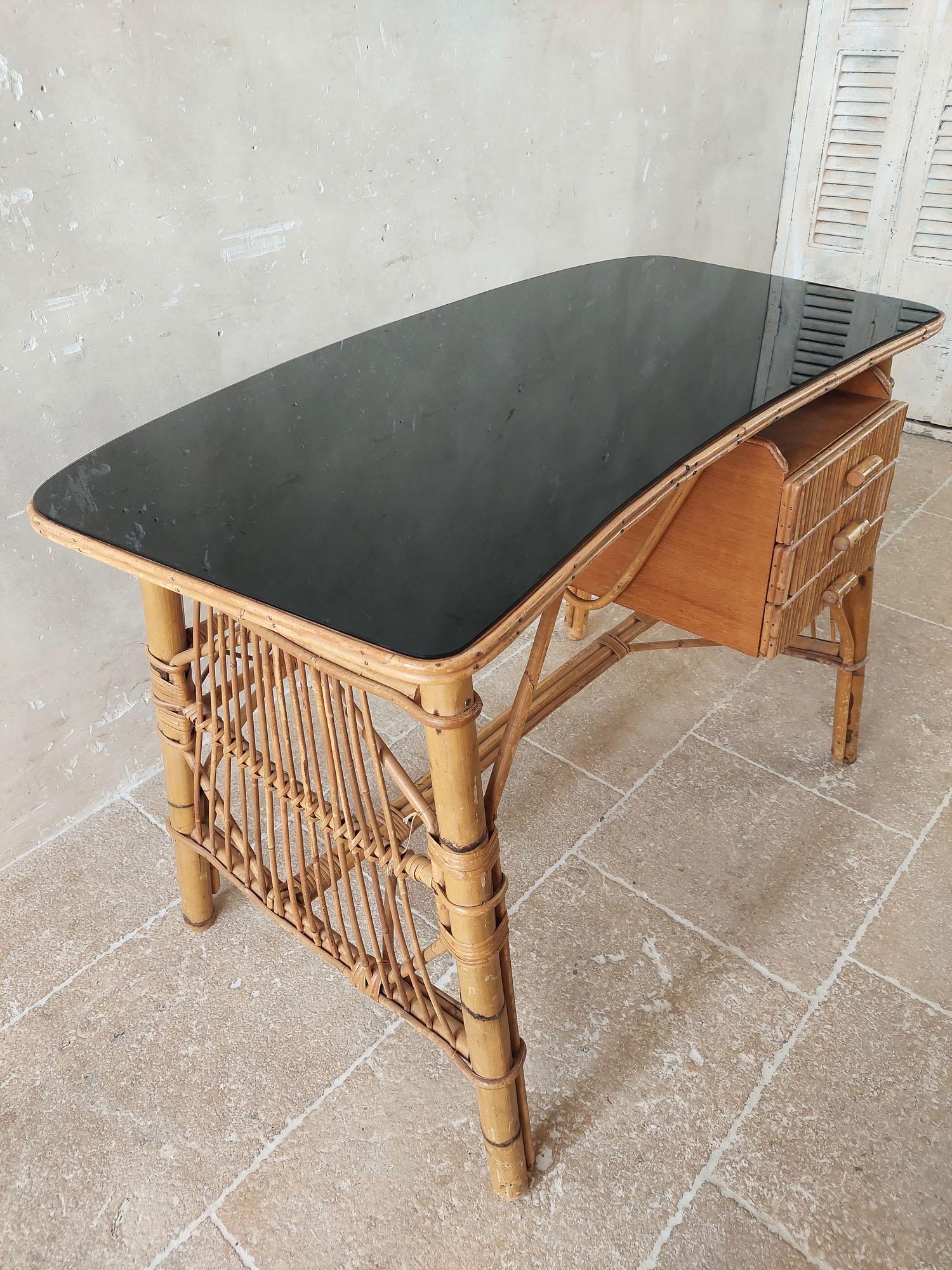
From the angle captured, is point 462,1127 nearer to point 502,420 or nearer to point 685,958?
point 685,958

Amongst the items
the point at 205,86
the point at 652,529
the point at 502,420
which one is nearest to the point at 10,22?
the point at 205,86

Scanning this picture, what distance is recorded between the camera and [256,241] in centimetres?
165

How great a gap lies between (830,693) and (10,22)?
1.89m

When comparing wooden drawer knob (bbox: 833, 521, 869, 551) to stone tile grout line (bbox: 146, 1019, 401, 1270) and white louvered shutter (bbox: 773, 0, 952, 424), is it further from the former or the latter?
white louvered shutter (bbox: 773, 0, 952, 424)

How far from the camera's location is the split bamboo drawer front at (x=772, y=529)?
1.39 metres

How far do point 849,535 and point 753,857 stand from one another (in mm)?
Answer: 597

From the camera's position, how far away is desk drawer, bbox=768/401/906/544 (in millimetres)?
1366

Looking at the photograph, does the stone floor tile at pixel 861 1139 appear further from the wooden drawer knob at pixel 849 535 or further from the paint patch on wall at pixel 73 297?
the paint patch on wall at pixel 73 297

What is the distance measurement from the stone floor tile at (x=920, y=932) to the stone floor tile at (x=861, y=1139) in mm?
49

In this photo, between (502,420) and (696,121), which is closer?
(502,420)

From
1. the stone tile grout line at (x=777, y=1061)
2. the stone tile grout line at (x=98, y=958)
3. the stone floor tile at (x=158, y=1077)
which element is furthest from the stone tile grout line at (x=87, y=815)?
the stone tile grout line at (x=777, y=1061)

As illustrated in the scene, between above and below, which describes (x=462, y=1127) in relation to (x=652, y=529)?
below

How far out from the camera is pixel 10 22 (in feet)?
4.15

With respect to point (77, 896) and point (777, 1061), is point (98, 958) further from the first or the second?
point (777, 1061)
